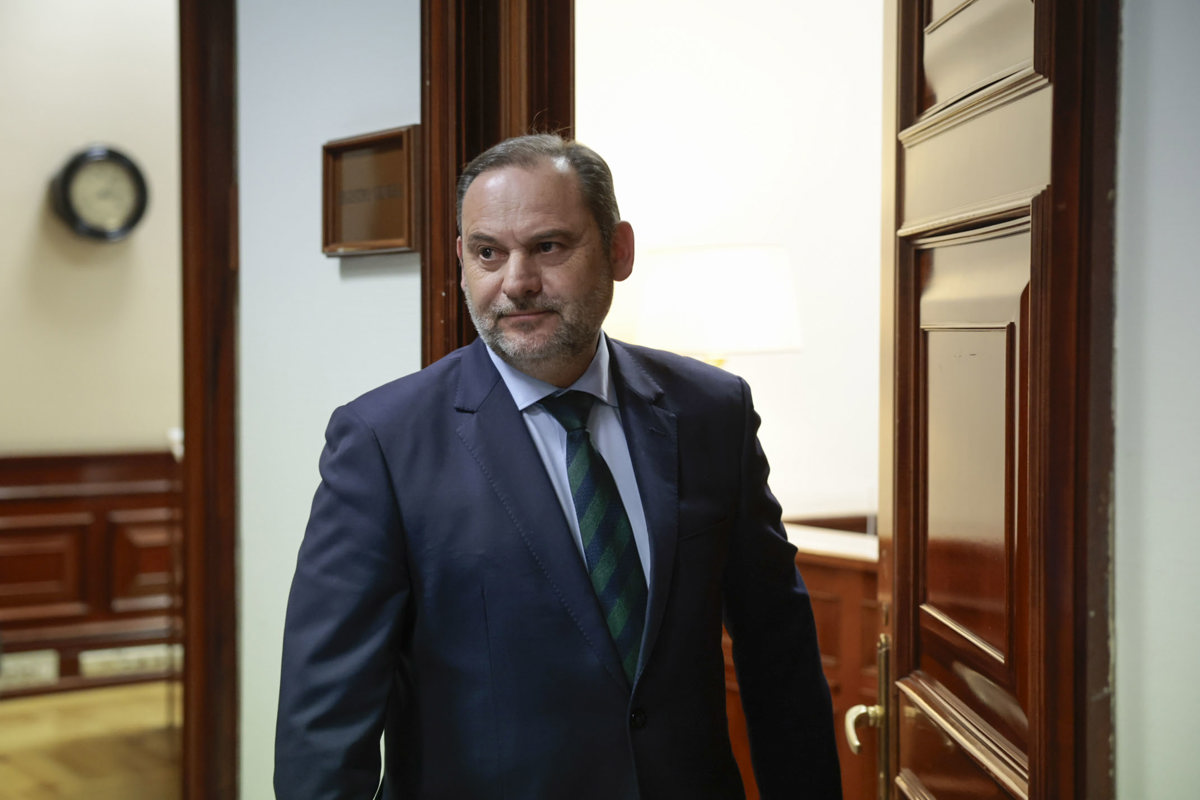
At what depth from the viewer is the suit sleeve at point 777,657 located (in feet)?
5.28

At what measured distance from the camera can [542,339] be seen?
1465 mm

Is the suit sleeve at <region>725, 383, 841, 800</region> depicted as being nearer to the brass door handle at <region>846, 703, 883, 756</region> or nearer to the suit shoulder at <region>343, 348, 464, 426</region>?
the brass door handle at <region>846, 703, 883, 756</region>

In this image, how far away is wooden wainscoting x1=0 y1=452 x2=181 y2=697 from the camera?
509 cm

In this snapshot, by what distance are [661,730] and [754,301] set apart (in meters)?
2.14

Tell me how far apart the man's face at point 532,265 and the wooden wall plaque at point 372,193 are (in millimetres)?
568

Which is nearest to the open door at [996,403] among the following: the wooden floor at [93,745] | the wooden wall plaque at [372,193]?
the wooden wall plaque at [372,193]

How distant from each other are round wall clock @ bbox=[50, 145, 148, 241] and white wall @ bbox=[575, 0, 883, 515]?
2.48 metres

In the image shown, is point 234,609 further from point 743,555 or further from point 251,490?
point 743,555

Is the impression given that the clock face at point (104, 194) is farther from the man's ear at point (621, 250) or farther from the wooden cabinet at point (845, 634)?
the man's ear at point (621, 250)

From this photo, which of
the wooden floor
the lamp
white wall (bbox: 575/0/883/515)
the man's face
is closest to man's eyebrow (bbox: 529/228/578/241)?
the man's face

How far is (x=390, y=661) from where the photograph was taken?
4.57 ft

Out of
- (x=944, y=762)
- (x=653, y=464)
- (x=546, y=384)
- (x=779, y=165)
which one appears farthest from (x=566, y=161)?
(x=779, y=165)

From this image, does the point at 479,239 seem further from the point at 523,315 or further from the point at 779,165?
the point at 779,165

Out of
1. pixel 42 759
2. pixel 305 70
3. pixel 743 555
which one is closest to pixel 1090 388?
pixel 743 555
